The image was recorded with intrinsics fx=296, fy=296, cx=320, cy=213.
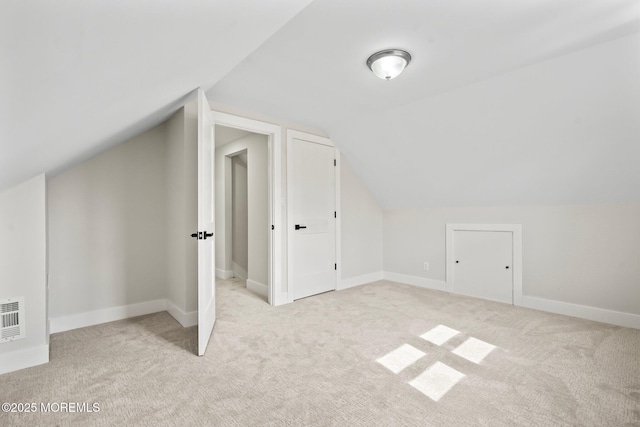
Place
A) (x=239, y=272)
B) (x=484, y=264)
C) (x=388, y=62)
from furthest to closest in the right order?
(x=239, y=272), (x=484, y=264), (x=388, y=62)

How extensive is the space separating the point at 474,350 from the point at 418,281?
1973mm

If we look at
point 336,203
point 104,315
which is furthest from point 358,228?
point 104,315

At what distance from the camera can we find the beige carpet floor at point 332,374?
5.06 feet

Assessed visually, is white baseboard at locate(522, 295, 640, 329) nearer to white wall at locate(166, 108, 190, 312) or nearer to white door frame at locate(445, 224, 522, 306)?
white door frame at locate(445, 224, 522, 306)

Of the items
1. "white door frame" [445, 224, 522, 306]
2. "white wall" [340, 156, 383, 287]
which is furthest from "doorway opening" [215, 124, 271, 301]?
"white door frame" [445, 224, 522, 306]

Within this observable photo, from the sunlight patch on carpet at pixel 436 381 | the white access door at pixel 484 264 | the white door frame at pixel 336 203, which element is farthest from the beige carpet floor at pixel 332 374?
the white door frame at pixel 336 203

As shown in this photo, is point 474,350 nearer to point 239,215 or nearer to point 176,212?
point 176,212

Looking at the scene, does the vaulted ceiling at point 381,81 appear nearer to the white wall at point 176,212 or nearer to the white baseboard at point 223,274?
the white wall at point 176,212

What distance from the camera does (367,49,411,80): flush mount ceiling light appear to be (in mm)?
2084

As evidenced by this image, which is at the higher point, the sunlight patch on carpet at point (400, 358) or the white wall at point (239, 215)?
the white wall at point (239, 215)

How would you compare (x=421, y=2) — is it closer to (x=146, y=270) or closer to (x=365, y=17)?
(x=365, y=17)

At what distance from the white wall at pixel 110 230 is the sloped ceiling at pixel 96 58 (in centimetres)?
95

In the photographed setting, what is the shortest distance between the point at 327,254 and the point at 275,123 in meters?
1.79

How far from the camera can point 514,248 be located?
11.0 feet
